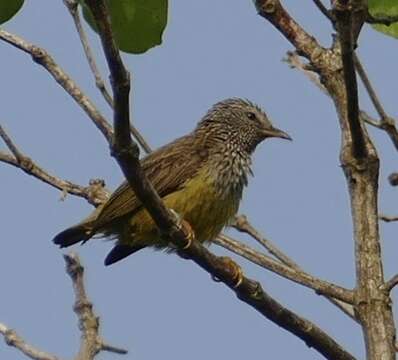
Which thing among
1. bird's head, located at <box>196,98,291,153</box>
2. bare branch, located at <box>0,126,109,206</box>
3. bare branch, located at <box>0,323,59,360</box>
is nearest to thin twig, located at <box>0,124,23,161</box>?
bare branch, located at <box>0,126,109,206</box>

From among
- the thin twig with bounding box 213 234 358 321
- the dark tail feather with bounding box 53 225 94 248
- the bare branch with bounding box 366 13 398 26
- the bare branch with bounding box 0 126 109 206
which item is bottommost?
the thin twig with bounding box 213 234 358 321

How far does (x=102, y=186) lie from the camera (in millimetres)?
5340

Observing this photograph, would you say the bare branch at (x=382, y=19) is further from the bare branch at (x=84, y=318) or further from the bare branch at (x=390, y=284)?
the bare branch at (x=84, y=318)

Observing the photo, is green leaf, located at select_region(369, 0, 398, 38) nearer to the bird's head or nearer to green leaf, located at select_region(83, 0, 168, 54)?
green leaf, located at select_region(83, 0, 168, 54)

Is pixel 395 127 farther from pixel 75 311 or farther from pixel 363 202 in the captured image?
pixel 75 311

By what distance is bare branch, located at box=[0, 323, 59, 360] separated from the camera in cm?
322

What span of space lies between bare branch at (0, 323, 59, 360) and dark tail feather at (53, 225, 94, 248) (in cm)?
248

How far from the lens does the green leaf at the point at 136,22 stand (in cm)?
240

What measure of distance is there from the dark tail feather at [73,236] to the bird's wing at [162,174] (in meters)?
0.18

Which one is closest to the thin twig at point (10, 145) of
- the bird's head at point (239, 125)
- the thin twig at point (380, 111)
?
the thin twig at point (380, 111)

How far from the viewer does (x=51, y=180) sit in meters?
4.66

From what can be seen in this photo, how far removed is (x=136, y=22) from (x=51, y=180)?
2.26 metres

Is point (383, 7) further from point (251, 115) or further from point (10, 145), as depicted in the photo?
point (251, 115)

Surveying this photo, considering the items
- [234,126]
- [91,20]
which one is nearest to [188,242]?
[91,20]
